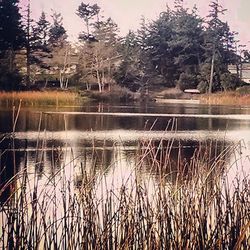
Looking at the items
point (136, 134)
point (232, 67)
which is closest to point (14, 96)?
point (136, 134)

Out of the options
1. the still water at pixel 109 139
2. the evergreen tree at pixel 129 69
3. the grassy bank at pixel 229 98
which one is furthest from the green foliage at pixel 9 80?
the grassy bank at pixel 229 98

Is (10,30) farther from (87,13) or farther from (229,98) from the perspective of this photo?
(229,98)

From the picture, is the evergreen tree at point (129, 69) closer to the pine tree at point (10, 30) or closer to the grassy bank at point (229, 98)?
the grassy bank at point (229, 98)

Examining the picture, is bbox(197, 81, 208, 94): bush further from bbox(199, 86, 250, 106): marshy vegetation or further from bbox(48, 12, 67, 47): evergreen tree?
bbox(48, 12, 67, 47): evergreen tree

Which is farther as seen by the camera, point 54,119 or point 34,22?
point 34,22

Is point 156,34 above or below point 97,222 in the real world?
above

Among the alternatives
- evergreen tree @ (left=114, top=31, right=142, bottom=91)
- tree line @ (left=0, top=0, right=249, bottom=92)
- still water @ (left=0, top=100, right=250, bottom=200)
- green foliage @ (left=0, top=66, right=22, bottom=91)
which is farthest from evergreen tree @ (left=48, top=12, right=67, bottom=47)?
still water @ (left=0, top=100, right=250, bottom=200)

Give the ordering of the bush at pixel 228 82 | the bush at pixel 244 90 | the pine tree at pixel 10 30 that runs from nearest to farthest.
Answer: the pine tree at pixel 10 30 → the bush at pixel 244 90 → the bush at pixel 228 82

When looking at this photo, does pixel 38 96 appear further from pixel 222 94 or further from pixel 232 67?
pixel 232 67

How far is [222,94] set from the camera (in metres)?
17.1

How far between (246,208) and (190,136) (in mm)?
5028

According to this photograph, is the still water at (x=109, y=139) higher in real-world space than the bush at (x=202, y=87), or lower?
lower

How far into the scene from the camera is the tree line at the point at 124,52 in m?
15.9

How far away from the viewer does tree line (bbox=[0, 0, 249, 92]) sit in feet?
52.1
